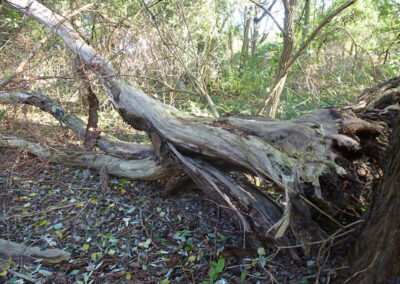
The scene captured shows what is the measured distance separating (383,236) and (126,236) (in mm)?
2175

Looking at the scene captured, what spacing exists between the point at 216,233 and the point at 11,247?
73.7 inches

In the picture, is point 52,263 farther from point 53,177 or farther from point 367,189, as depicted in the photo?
point 367,189

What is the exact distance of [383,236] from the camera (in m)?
1.46

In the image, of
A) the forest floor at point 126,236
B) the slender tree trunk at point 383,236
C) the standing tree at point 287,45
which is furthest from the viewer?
the standing tree at point 287,45

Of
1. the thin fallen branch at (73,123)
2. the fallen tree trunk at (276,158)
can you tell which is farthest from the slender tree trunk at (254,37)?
the fallen tree trunk at (276,158)

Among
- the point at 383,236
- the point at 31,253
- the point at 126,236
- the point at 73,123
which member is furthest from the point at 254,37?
the point at 383,236

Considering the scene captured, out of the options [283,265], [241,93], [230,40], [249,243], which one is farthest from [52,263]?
[230,40]

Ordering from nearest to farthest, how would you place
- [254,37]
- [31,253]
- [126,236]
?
[31,253] → [126,236] → [254,37]

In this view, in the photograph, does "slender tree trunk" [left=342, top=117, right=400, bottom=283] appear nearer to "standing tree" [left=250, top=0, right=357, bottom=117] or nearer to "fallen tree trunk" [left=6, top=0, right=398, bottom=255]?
"fallen tree trunk" [left=6, top=0, right=398, bottom=255]

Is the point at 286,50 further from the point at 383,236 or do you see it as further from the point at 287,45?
the point at 383,236

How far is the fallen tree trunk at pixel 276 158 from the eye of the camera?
207 cm

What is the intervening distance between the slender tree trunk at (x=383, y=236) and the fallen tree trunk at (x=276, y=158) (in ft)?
0.82

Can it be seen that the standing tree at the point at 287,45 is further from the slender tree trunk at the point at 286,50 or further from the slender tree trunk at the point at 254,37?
the slender tree trunk at the point at 254,37

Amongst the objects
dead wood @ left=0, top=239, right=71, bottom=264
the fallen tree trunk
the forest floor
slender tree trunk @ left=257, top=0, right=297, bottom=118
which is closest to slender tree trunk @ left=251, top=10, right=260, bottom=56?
slender tree trunk @ left=257, top=0, right=297, bottom=118
